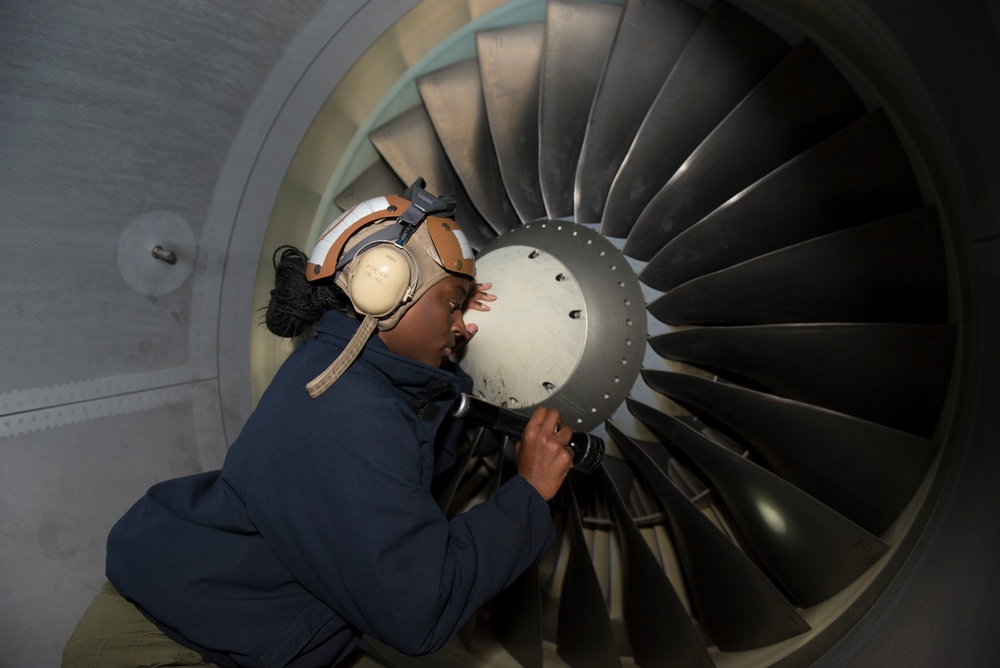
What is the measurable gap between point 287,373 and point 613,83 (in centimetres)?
95

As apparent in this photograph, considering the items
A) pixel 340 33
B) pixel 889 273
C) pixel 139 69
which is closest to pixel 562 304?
pixel 889 273

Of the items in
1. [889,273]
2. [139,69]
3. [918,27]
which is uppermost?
[918,27]

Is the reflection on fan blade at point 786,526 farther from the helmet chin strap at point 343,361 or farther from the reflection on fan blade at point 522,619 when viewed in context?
the helmet chin strap at point 343,361

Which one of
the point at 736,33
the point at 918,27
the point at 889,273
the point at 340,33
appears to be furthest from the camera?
the point at 340,33

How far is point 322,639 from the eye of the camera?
145cm

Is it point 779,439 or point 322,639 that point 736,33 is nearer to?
point 779,439

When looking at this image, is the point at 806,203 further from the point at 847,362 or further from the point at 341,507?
the point at 341,507

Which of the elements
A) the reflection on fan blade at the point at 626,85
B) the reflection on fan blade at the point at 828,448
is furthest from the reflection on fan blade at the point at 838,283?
the reflection on fan blade at the point at 626,85

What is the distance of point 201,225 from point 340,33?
0.56 metres

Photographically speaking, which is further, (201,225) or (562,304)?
(201,225)

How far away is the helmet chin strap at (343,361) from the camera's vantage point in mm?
1277

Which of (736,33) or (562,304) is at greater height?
(736,33)

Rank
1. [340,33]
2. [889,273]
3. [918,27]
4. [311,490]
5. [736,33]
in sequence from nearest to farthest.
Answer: [918,27]
[311,490]
[889,273]
[736,33]
[340,33]

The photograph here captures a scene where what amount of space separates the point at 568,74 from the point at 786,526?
1.11 m
